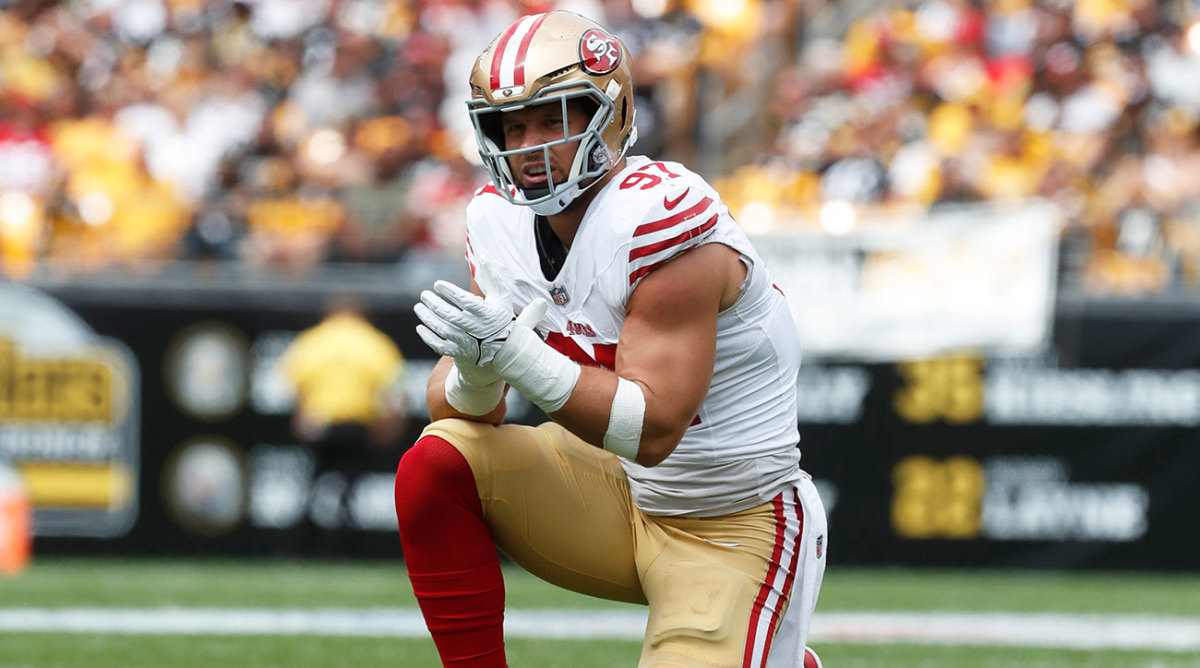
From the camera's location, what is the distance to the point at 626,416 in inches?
105

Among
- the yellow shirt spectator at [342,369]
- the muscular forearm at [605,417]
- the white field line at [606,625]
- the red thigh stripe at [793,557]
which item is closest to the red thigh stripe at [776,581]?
the red thigh stripe at [793,557]

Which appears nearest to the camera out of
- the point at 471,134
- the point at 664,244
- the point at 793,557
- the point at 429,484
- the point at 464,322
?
the point at 464,322

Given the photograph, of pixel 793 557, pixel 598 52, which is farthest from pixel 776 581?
pixel 598 52

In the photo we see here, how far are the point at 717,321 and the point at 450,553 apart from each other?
70 centimetres

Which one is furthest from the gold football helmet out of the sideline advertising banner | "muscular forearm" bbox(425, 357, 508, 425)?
the sideline advertising banner

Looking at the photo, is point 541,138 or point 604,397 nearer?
point 604,397

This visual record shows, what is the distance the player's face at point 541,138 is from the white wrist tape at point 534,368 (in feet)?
1.12

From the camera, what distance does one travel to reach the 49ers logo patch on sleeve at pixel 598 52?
9.39ft

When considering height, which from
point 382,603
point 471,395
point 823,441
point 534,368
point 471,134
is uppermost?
point 534,368

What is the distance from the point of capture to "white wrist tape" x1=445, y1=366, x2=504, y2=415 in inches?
116

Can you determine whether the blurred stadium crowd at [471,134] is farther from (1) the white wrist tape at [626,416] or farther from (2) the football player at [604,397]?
(1) the white wrist tape at [626,416]

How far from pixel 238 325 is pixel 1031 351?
14.0 feet

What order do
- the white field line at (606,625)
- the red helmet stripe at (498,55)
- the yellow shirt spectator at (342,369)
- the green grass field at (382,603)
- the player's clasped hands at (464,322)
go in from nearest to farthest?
the player's clasped hands at (464,322) < the red helmet stripe at (498,55) < the green grass field at (382,603) < the white field line at (606,625) < the yellow shirt spectator at (342,369)

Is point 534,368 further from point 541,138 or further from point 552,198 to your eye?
point 541,138
